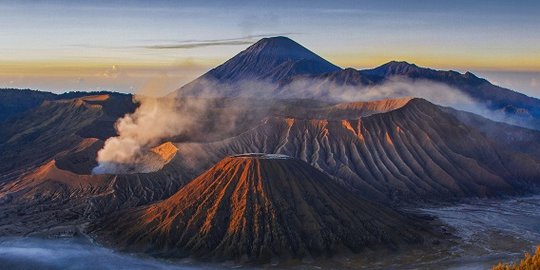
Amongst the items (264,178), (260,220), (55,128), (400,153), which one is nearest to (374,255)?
(260,220)

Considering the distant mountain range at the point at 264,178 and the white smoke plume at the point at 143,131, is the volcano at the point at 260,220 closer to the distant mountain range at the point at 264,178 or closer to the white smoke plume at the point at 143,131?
the distant mountain range at the point at 264,178

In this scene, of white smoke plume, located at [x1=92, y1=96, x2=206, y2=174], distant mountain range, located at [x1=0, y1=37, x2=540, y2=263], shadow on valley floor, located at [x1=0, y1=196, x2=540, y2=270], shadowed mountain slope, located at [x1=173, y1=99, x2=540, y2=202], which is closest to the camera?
shadow on valley floor, located at [x1=0, y1=196, x2=540, y2=270]

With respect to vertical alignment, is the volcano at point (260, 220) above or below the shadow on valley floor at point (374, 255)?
above

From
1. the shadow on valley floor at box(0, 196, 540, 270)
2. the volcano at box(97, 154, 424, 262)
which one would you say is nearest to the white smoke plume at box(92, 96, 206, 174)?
the volcano at box(97, 154, 424, 262)

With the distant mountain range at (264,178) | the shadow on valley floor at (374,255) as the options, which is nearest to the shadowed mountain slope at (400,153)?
the distant mountain range at (264,178)

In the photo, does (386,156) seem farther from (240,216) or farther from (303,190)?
(240,216)

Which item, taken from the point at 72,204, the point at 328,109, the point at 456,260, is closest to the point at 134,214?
the point at 72,204

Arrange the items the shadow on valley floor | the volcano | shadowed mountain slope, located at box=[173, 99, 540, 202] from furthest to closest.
Answer: shadowed mountain slope, located at box=[173, 99, 540, 202], the volcano, the shadow on valley floor

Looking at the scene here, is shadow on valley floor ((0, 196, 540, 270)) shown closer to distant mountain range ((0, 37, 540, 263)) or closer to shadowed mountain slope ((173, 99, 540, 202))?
distant mountain range ((0, 37, 540, 263))

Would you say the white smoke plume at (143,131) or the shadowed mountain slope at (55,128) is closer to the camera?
the white smoke plume at (143,131)
